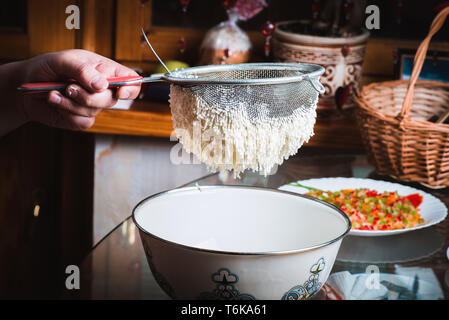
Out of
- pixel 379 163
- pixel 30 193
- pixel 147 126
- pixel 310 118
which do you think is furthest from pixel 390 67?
pixel 30 193

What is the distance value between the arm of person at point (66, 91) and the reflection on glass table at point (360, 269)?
0.21m

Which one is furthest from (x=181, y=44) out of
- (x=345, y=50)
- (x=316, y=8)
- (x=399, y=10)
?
(x=399, y=10)

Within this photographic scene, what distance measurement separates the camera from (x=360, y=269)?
0.85m

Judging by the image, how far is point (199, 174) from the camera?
1773 millimetres

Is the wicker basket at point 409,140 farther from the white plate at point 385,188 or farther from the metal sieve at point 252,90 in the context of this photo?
the metal sieve at point 252,90

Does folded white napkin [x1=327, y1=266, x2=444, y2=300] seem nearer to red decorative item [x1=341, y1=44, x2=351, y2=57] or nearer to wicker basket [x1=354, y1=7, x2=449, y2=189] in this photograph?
wicker basket [x1=354, y1=7, x2=449, y2=189]

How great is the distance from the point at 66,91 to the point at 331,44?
2.92 ft

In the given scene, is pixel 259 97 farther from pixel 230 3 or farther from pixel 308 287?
pixel 230 3

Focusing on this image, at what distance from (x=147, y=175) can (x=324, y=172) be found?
0.66 m

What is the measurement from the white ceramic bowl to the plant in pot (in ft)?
2.48

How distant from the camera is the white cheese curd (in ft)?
2.68

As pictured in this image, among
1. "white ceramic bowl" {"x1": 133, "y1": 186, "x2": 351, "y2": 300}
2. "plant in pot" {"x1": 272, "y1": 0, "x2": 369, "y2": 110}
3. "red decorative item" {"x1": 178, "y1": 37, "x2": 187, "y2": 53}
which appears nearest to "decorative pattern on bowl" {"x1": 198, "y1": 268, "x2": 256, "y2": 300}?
"white ceramic bowl" {"x1": 133, "y1": 186, "x2": 351, "y2": 300}

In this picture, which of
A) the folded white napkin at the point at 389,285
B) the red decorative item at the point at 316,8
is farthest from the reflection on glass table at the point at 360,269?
the red decorative item at the point at 316,8

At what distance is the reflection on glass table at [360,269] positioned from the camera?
0.78 meters
